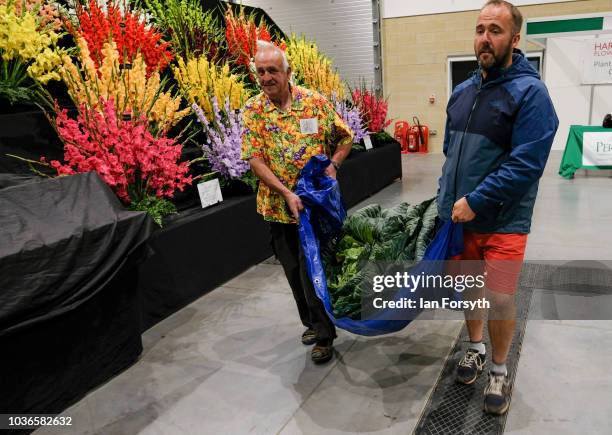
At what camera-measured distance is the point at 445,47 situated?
8.56m

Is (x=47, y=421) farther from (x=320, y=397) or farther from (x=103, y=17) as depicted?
(x=103, y=17)

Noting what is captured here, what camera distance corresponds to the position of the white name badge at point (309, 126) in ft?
6.84

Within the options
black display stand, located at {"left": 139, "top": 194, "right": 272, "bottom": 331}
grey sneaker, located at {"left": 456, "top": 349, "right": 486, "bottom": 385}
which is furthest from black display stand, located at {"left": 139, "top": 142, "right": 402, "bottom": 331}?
grey sneaker, located at {"left": 456, "top": 349, "right": 486, "bottom": 385}

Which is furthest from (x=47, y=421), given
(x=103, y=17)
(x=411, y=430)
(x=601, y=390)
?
(x=103, y=17)

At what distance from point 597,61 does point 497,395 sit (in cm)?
705

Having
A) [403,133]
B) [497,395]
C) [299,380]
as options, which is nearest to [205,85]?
[299,380]

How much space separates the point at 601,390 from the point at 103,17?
3549 millimetres

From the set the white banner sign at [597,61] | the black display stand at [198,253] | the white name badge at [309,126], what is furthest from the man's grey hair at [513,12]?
the white banner sign at [597,61]

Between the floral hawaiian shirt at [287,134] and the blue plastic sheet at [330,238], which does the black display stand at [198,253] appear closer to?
the floral hawaiian shirt at [287,134]

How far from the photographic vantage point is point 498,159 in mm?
1655

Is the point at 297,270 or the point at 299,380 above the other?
the point at 297,270

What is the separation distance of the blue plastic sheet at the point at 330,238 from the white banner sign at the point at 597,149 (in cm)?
488

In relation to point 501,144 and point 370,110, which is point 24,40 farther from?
point 370,110

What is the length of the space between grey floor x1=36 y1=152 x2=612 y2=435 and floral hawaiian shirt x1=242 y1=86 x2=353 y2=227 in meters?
0.73
